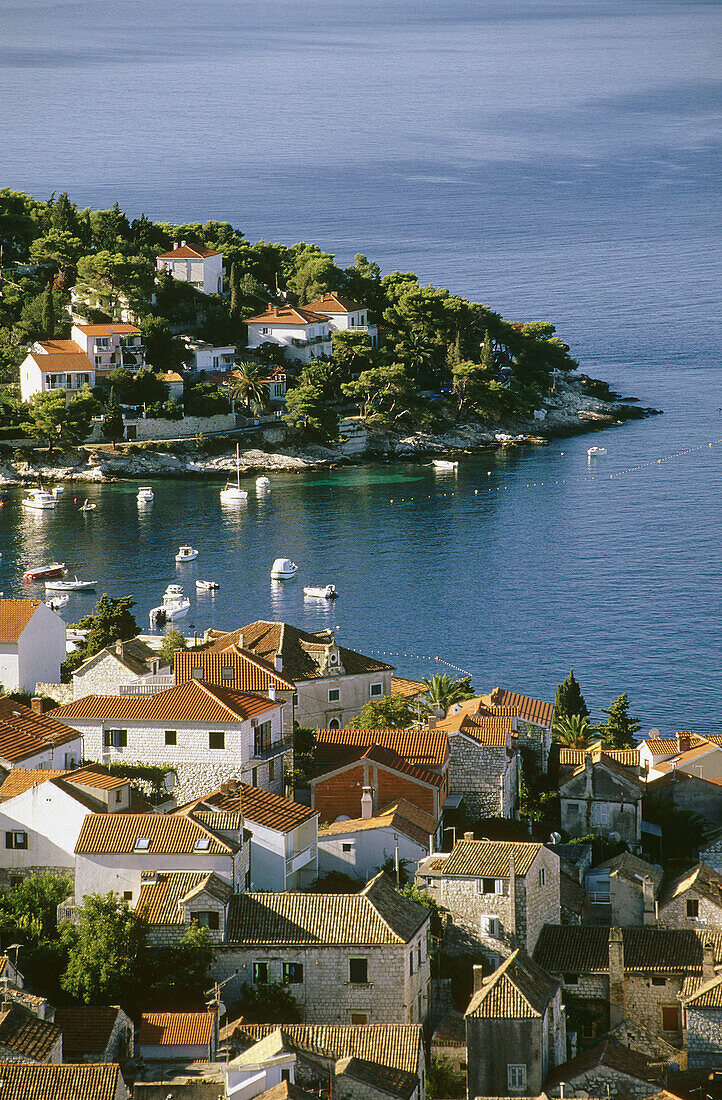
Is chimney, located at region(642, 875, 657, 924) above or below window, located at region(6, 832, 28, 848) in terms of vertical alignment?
below

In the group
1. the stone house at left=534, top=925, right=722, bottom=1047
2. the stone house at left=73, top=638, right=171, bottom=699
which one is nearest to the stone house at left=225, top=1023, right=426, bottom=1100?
the stone house at left=534, top=925, right=722, bottom=1047

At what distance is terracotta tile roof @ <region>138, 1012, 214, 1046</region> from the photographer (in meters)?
24.7

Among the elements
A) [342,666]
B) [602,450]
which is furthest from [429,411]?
[342,666]

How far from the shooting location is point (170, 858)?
28844 mm

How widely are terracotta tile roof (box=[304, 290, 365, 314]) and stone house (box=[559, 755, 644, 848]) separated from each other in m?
69.7

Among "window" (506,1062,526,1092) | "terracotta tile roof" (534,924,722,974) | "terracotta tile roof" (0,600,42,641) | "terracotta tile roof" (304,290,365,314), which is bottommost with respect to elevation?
"window" (506,1062,526,1092)

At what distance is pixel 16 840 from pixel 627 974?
1086 cm

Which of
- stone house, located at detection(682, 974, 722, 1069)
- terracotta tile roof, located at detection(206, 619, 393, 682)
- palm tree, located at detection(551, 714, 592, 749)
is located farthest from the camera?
palm tree, located at detection(551, 714, 592, 749)

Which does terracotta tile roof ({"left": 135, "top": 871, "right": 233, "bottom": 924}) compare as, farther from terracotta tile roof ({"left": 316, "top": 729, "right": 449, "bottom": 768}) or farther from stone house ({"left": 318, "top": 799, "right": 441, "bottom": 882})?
terracotta tile roof ({"left": 316, "top": 729, "right": 449, "bottom": 768})

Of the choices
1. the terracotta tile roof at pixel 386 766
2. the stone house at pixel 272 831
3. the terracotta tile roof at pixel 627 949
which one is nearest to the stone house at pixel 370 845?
the stone house at pixel 272 831

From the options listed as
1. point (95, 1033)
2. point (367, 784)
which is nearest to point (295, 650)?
point (367, 784)

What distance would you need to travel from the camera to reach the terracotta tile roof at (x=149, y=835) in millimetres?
Result: 28906

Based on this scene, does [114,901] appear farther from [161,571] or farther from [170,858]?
[161,571]

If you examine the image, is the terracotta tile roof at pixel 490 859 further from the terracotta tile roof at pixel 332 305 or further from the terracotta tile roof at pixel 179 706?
the terracotta tile roof at pixel 332 305
